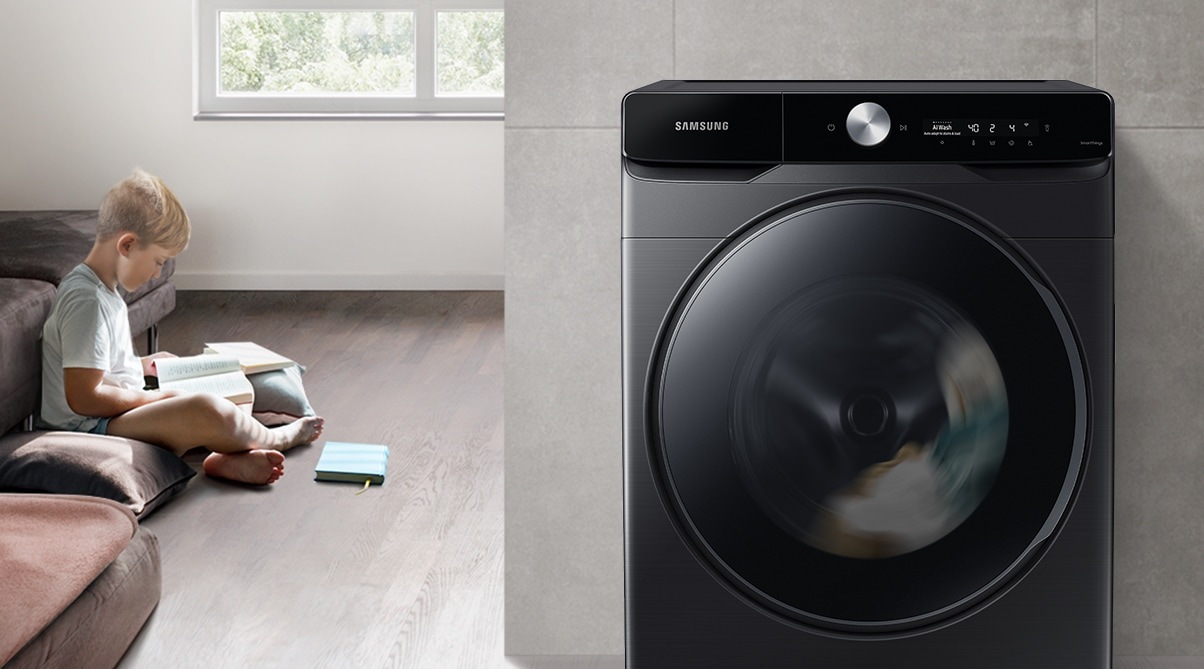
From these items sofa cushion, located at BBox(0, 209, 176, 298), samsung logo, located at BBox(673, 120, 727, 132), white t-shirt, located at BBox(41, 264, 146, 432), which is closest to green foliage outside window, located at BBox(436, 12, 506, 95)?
sofa cushion, located at BBox(0, 209, 176, 298)

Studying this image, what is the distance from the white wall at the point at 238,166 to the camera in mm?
5168

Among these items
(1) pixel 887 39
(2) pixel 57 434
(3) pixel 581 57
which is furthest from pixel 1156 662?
(2) pixel 57 434

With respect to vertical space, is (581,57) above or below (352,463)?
above

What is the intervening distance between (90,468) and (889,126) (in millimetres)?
1835

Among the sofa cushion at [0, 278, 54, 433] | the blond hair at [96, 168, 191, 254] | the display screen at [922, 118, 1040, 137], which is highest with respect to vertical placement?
the display screen at [922, 118, 1040, 137]

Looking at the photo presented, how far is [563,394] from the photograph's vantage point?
1.63 m

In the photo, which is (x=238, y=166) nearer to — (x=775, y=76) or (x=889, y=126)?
(x=775, y=76)

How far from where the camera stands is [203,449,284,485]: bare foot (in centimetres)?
268

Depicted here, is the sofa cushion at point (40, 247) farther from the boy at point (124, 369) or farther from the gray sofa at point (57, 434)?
the boy at point (124, 369)

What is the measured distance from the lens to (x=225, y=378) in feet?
10.4

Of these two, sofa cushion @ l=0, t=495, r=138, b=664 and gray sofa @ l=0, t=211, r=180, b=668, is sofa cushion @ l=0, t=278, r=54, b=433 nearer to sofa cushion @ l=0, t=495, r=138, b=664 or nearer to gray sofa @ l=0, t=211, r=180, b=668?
gray sofa @ l=0, t=211, r=180, b=668

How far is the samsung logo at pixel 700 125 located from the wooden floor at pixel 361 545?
33.4 inches

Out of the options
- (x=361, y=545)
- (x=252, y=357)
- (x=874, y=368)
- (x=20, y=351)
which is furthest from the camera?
(x=252, y=357)

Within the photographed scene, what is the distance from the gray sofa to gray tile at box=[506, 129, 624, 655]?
2.02 ft
